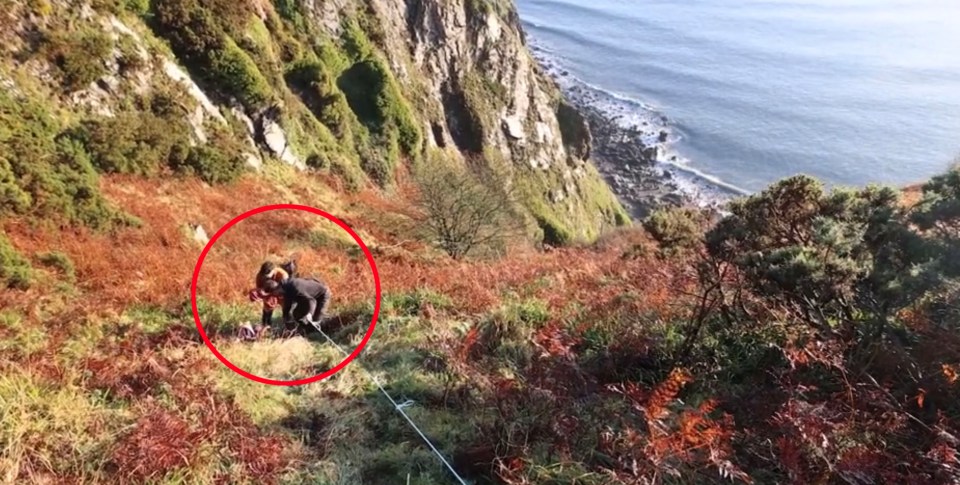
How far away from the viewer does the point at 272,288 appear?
9.54 m

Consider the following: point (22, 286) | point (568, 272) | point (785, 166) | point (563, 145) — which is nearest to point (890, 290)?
point (568, 272)

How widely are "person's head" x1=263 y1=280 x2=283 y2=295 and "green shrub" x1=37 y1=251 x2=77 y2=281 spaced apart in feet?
14.5

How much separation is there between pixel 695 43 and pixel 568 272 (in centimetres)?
9442

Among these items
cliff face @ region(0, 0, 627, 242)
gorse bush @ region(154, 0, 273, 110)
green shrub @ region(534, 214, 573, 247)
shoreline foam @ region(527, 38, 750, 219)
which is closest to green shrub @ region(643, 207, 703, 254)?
cliff face @ region(0, 0, 627, 242)

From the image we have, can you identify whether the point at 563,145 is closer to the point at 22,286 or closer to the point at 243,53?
the point at 243,53

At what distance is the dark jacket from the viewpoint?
942cm

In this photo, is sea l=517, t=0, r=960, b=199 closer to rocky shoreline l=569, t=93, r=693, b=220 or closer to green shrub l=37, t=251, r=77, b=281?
rocky shoreline l=569, t=93, r=693, b=220

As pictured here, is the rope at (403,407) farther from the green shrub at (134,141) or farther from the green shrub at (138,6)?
the green shrub at (138,6)

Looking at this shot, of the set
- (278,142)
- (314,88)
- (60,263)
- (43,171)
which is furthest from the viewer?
(314,88)

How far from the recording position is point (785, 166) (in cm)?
6400

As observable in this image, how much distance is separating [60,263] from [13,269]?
4.17 ft

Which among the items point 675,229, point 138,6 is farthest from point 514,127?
point 675,229

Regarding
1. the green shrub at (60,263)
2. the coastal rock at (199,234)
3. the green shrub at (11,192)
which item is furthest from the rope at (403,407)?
the coastal rock at (199,234)

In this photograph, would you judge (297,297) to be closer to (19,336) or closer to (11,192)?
(19,336)
